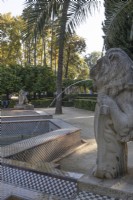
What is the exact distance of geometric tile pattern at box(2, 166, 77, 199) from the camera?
357 centimetres

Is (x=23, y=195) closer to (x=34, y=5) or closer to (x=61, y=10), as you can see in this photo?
(x=34, y=5)

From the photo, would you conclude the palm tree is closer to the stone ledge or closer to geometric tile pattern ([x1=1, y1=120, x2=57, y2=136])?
geometric tile pattern ([x1=1, y1=120, x2=57, y2=136])

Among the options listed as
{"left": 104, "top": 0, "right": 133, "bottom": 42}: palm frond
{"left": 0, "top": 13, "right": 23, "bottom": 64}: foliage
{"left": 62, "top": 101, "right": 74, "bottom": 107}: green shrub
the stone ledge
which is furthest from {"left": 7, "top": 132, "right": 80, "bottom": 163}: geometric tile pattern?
{"left": 0, "top": 13, "right": 23, "bottom": 64}: foliage

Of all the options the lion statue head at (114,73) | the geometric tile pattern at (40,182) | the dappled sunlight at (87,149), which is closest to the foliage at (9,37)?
the dappled sunlight at (87,149)

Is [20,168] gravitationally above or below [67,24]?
below

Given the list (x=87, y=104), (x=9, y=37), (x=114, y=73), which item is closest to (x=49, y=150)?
(x=114, y=73)

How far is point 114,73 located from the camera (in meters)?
2.81

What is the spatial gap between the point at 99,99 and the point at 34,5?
33.1ft

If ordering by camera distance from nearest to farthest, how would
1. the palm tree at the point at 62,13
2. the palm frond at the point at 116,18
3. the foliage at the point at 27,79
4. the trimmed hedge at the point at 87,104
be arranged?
the palm frond at the point at 116,18 < the palm tree at the point at 62,13 < the trimmed hedge at the point at 87,104 < the foliage at the point at 27,79

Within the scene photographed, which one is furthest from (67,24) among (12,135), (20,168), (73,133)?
(20,168)

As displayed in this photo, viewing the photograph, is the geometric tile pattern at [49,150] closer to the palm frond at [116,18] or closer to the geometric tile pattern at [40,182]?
the geometric tile pattern at [40,182]

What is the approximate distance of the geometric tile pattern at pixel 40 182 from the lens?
140 inches

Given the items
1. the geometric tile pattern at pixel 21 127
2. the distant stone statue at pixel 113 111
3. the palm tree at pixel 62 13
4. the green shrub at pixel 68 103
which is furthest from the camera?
the green shrub at pixel 68 103

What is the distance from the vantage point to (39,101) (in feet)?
90.3
